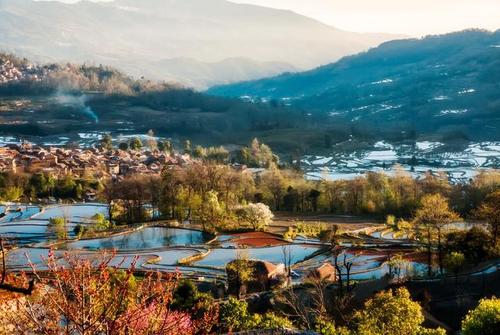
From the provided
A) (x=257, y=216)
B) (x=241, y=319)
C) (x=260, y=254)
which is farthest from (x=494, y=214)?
(x=257, y=216)

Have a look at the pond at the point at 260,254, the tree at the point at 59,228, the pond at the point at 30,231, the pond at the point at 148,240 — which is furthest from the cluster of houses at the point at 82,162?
the pond at the point at 260,254

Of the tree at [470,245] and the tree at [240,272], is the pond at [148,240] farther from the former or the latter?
the tree at [470,245]

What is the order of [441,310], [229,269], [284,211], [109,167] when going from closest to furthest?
[441,310] → [229,269] → [284,211] → [109,167]

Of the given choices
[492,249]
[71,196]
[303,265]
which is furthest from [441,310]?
[71,196]

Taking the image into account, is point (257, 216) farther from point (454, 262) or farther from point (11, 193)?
point (11, 193)

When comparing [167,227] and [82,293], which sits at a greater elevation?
[82,293]

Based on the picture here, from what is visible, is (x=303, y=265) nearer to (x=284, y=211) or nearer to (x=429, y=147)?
(x=284, y=211)
